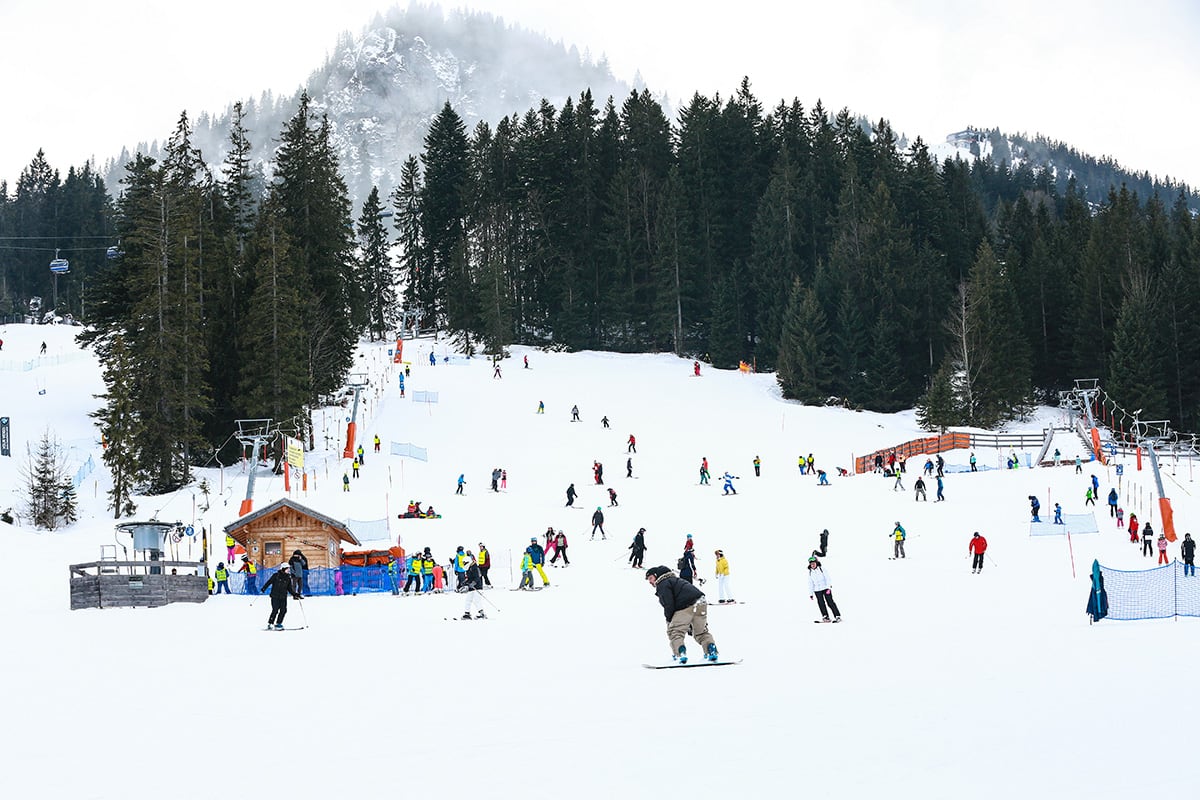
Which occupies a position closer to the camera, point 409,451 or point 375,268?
point 409,451

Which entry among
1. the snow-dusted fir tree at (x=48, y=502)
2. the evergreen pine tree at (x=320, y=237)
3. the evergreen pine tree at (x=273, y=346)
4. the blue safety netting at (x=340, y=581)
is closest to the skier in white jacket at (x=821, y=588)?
the blue safety netting at (x=340, y=581)

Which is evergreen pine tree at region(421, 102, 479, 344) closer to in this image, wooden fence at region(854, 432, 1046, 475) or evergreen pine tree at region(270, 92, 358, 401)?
evergreen pine tree at region(270, 92, 358, 401)

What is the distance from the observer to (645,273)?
87750mm

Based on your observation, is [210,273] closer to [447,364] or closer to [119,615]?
[447,364]

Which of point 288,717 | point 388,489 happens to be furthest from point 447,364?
point 288,717

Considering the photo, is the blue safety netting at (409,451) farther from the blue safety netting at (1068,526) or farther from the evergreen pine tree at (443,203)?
the evergreen pine tree at (443,203)

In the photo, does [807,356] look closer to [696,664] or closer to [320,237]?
[320,237]

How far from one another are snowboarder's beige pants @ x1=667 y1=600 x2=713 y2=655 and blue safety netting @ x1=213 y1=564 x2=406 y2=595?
1377cm

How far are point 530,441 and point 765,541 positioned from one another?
79.1 feet

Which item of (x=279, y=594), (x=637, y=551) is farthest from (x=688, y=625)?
(x=637, y=551)

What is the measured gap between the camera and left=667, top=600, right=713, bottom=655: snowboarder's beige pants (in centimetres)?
1323

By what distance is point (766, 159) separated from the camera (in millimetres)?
93375

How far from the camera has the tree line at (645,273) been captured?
51.2 m

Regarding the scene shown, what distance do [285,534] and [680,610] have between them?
715 inches
